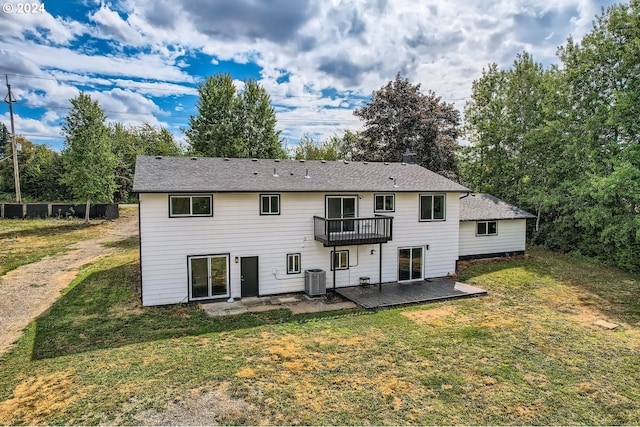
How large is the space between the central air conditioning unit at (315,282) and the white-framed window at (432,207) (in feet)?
16.8

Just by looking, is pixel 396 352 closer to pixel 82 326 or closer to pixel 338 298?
pixel 338 298

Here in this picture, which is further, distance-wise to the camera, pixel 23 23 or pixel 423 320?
pixel 23 23

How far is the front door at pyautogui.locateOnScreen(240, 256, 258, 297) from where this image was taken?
1270 cm

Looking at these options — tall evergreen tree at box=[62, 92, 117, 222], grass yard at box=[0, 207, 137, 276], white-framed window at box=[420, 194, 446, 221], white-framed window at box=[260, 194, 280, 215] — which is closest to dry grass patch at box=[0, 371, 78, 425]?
white-framed window at box=[260, 194, 280, 215]

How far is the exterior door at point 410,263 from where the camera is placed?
15117 millimetres

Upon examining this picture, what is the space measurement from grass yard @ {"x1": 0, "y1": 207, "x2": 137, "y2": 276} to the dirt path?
29.3 inches

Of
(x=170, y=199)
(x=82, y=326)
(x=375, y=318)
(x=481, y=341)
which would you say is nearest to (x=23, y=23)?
(x=170, y=199)

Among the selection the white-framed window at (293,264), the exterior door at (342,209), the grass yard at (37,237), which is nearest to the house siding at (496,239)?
the exterior door at (342,209)

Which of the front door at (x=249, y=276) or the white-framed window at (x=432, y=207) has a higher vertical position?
the white-framed window at (x=432, y=207)

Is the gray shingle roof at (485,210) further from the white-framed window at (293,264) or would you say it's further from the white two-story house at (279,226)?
the white-framed window at (293,264)

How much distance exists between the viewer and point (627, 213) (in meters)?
17.2

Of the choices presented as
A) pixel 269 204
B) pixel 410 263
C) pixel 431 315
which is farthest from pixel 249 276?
pixel 410 263

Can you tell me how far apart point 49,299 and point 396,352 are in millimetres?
11515

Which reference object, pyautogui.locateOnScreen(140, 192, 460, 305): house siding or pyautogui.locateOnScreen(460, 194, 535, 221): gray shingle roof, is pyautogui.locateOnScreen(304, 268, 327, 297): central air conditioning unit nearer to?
pyautogui.locateOnScreen(140, 192, 460, 305): house siding
